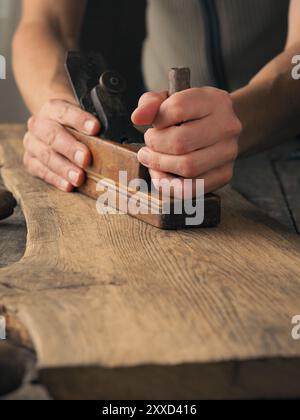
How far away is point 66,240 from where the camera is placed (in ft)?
4.63

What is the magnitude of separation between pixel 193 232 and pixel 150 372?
62cm

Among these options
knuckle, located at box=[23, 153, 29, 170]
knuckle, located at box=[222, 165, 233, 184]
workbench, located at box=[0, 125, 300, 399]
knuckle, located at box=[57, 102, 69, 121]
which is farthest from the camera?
knuckle, located at box=[23, 153, 29, 170]

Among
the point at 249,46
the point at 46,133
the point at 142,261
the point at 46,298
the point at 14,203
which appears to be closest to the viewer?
the point at 46,298

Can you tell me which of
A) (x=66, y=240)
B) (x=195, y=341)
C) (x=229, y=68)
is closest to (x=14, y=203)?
(x=66, y=240)

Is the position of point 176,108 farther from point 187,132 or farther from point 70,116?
point 70,116

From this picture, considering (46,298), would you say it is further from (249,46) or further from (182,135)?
(249,46)

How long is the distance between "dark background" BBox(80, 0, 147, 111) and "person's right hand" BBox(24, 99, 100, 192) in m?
0.84

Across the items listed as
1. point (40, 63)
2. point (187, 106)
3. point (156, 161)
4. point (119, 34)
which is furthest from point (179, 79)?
point (119, 34)

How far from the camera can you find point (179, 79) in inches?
58.4

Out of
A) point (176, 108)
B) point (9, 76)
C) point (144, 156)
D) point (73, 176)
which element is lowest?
point (9, 76)

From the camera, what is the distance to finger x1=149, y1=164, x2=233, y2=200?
149 cm

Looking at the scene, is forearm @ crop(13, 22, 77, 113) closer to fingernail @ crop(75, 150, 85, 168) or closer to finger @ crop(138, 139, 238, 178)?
fingernail @ crop(75, 150, 85, 168)

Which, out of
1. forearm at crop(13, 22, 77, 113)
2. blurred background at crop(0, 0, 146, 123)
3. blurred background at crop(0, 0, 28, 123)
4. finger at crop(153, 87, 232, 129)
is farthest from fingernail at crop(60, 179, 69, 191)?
blurred background at crop(0, 0, 28, 123)

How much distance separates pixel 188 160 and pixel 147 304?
0.48 metres
